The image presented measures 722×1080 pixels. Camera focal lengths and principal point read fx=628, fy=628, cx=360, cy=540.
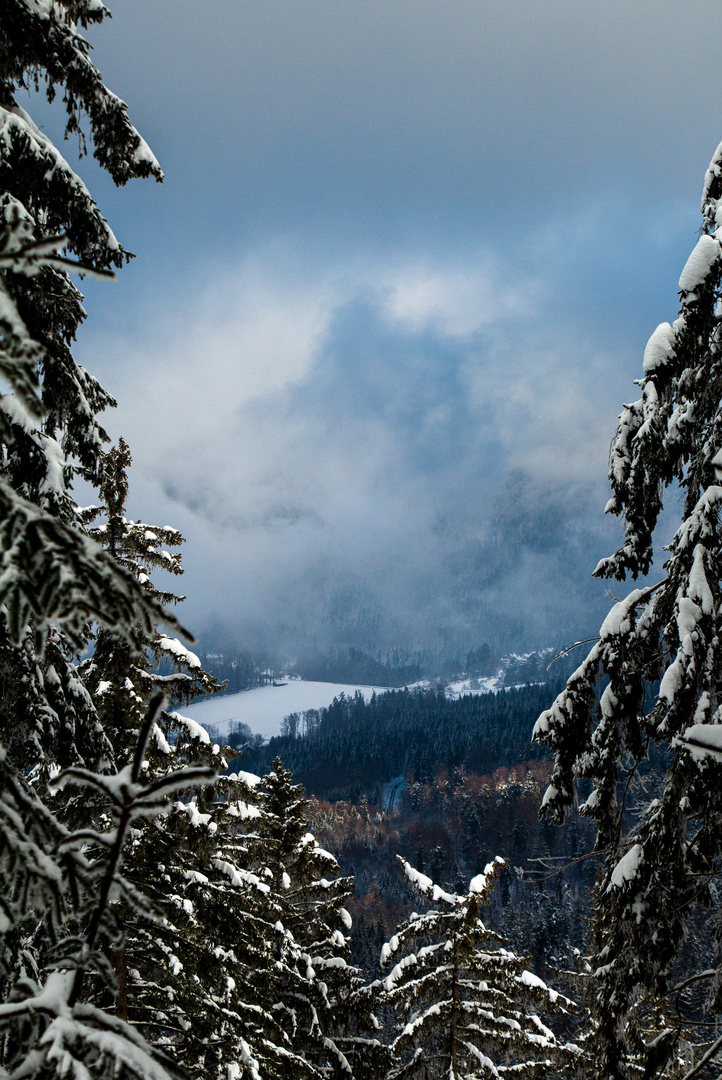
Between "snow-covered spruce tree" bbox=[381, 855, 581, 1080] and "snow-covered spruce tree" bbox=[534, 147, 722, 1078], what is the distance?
401 centimetres

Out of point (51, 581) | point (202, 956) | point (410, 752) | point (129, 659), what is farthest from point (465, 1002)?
point (410, 752)

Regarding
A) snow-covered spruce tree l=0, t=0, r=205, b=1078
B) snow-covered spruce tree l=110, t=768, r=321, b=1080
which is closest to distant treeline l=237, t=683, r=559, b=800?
snow-covered spruce tree l=110, t=768, r=321, b=1080

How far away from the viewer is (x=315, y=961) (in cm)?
1176

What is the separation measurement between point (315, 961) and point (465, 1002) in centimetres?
384

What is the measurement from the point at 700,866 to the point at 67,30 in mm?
7962

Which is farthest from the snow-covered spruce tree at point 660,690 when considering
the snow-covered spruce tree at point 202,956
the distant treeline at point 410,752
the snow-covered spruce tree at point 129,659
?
the distant treeline at point 410,752

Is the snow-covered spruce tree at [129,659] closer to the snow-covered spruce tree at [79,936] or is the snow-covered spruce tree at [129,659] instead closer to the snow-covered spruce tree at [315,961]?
the snow-covered spruce tree at [315,961]

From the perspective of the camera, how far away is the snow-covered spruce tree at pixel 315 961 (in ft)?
36.1

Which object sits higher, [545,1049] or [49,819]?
[49,819]

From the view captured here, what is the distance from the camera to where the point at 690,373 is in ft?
17.4

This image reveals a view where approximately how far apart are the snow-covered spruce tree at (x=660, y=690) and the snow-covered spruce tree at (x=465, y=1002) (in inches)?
158

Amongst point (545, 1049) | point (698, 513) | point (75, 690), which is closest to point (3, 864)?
point (75, 690)

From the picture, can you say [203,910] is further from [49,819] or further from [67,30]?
[67,30]

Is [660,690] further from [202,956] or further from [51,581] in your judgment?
[202,956]
